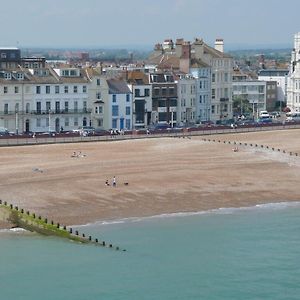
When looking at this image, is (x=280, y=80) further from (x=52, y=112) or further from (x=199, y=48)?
(x=52, y=112)

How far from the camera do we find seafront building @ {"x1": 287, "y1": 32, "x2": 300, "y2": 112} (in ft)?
288

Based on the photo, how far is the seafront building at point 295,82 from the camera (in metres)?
87.8

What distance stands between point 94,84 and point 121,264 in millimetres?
36691

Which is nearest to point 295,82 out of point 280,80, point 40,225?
point 280,80

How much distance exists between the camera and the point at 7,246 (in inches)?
1473

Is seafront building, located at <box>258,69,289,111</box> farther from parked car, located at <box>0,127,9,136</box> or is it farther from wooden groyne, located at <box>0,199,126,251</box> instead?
wooden groyne, located at <box>0,199,126,251</box>

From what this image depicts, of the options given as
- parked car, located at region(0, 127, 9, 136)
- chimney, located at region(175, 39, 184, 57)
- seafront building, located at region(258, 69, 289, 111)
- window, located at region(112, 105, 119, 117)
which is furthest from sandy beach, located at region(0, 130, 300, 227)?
seafront building, located at region(258, 69, 289, 111)

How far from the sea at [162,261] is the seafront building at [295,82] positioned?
45968 millimetres

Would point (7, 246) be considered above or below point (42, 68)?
below

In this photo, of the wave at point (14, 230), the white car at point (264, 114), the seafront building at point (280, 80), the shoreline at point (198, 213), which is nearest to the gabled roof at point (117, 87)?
the white car at point (264, 114)

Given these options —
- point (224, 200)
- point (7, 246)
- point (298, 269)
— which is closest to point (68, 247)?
point (7, 246)

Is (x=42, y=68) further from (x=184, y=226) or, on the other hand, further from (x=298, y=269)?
(x=298, y=269)

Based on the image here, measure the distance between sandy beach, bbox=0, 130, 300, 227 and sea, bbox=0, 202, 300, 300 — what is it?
2.35 metres

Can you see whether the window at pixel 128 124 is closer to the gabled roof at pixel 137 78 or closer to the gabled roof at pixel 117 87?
the gabled roof at pixel 117 87
